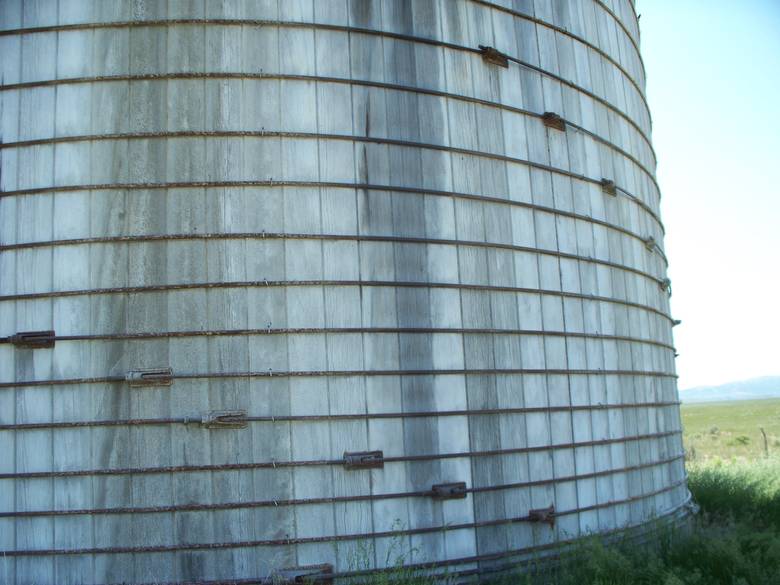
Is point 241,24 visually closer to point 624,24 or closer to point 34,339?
point 34,339

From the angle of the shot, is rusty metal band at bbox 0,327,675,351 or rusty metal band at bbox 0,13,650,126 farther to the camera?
rusty metal band at bbox 0,13,650,126

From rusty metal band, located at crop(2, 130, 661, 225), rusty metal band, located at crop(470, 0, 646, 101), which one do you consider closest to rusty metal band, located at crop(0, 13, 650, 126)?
rusty metal band, located at crop(470, 0, 646, 101)

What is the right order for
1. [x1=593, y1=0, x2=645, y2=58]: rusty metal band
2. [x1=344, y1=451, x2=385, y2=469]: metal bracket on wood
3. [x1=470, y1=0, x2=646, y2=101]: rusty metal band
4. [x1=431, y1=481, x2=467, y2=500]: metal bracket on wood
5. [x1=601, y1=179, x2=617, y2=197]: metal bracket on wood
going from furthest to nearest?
1. [x1=593, y1=0, x2=645, y2=58]: rusty metal band
2. [x1=601, y1=179, x2=617, y2=197]: metal bracket on wood
3. [x1=470, y1=0, x2=646, y2=101]: rusty metal band
4. [x1=431, y1=481, x2=467, y2=500]: metal bracket on wood
5. [x1=344, y1=451, x2=385, y2=469]: metal bracket on wood

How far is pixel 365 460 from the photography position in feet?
24.5

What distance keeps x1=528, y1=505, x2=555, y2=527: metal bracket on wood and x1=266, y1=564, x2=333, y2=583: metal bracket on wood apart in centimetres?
225

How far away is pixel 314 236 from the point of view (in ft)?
25.1

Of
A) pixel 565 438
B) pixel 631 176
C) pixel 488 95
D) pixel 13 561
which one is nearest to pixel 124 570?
pixel 13 561

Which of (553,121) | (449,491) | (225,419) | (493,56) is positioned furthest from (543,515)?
(493,56)

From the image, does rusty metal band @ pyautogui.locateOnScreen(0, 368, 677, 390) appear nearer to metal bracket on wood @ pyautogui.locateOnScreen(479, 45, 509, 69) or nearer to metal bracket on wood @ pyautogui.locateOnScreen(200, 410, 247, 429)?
metal bracket on wood @ pyautogui.locateOnScreen(200, 410, 247, 429)

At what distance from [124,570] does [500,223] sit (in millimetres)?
4852

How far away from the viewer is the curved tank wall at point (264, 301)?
7188mm

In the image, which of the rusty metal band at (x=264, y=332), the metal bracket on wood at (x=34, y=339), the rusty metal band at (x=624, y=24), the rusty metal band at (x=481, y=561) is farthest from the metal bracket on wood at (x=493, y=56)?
the metal bracket on wood at (x=34, y=339)

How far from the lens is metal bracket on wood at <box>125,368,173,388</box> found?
7.21 metres

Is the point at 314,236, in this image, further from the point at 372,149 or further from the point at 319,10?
the point at 319,10
